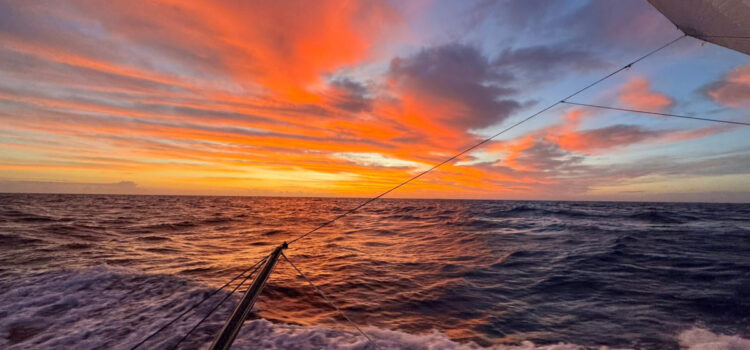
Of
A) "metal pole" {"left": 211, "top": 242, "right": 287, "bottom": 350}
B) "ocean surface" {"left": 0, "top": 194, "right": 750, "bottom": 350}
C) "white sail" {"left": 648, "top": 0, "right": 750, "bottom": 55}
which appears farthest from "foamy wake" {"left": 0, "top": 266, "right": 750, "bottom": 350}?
"white sail" {"left": 648, "top": 0, "right": 750, "bottom": 55}

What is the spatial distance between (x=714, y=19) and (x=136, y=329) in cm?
1099

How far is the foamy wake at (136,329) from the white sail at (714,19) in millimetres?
5364

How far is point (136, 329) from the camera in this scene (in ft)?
20.5

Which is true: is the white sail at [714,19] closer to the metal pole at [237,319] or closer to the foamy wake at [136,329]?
the foamy wake at [136,329]

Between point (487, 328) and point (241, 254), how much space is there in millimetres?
10997

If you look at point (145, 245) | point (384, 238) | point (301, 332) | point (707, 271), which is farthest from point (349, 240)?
point (707, 271)

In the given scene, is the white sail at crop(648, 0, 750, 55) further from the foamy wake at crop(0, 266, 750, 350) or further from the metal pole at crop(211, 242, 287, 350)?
the metal pole at crop(211, 242, 287, 350)

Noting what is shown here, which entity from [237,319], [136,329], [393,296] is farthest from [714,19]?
[136,329]

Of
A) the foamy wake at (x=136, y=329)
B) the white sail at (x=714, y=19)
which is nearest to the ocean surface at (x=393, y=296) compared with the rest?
the foamy wake at (x=136, y=329)

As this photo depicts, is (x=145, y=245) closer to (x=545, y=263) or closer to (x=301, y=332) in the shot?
(x=301, y=332)

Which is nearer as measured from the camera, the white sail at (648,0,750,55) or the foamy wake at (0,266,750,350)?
the white sail at (648,0,750,55)

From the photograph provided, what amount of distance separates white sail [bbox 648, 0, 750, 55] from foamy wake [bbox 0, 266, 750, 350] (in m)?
5.36

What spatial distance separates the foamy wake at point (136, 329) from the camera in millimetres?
5672

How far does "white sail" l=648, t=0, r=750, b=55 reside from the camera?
379 cm
